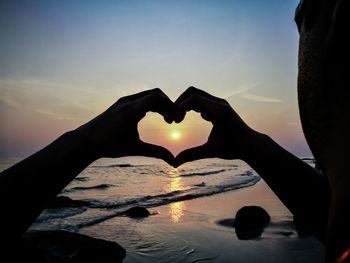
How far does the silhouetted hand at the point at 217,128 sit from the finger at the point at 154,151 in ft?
0.32

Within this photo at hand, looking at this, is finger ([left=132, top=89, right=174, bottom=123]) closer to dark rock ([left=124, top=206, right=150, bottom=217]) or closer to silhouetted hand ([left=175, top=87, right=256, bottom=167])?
silhouetted hand ([left=175, top=87, right=256, bottom=167])

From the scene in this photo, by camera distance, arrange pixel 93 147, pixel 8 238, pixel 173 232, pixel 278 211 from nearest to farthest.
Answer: pixel 8 238 < pixel 93 147 < pixel 173 232 < pixel 278 211

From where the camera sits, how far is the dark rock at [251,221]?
7.76m

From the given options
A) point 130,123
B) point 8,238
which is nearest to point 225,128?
point 130,123

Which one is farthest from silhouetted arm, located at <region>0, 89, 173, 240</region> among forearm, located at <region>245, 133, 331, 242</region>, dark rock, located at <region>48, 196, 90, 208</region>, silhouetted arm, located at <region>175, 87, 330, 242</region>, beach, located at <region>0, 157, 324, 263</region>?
dark rock, located at <region>48, 196, 90, 208</region>

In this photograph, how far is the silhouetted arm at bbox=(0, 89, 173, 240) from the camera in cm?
132

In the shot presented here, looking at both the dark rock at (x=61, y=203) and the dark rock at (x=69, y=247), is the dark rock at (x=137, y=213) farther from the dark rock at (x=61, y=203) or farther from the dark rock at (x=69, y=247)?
the dark rock at (x=69, y=247)

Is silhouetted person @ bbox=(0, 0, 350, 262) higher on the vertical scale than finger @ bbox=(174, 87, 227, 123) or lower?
lower

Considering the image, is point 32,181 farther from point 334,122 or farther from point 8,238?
point 334,122

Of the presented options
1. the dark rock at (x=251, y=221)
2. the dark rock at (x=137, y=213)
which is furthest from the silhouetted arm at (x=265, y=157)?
the dark rock at (x=137, y=213)

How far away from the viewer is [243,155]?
1986 mm

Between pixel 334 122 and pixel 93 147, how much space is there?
139cm

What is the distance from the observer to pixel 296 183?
63.2 inches

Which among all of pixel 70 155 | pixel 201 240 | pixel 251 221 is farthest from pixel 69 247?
pixel 251 221
